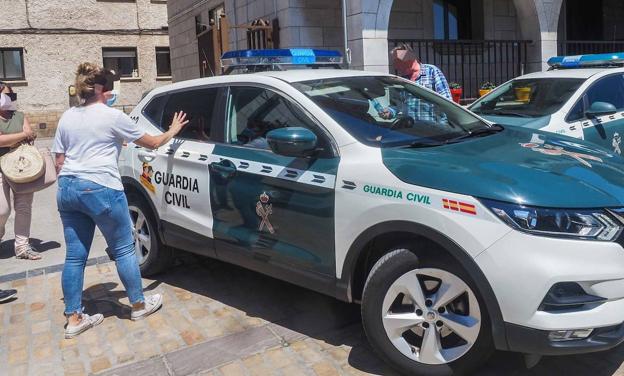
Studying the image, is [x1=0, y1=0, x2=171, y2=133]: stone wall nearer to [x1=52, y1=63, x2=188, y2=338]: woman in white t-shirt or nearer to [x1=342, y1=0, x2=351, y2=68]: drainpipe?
[x1=342, y1=0, x2=351, y2=68]: drainpipe

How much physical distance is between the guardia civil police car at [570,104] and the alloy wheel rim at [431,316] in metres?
3.46

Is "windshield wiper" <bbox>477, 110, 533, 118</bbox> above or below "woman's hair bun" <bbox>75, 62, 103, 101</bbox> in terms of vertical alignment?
below

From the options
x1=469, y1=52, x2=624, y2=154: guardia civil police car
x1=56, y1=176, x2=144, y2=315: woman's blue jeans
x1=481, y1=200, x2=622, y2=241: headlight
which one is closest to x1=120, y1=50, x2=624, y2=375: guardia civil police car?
x1=481, y1=200, x2=622, y2=241: headlight

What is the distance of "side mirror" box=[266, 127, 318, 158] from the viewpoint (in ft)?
11.4

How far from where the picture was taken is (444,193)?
9.77ft

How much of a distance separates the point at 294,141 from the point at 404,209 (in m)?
0.77

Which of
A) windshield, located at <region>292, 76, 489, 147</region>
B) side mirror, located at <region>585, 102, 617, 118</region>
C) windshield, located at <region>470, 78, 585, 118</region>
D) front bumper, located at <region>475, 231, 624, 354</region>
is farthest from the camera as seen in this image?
windshield, located at <region>470, 78, 585, 118</region>

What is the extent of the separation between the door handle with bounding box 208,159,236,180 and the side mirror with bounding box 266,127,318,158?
54cm

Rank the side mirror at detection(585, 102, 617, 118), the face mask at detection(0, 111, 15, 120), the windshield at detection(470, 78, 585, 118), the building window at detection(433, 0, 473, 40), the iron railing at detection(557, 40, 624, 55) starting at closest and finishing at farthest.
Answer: the face mask at detection(0, 111, 15, 120) → the side mirror at detection(585, 102, 617, 118) → the windshield at detection(470, 78, 585, 118) → the building window at detection(433, 0, 473, 40) → the iron railing at detection(557, 40, 624, 55)

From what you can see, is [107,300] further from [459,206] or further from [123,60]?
[123,60]

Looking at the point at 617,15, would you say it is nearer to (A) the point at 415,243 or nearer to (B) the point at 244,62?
(B) the point at 244,62

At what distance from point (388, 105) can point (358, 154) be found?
754 millimetres

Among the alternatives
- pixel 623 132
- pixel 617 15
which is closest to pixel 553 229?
pixel 623 132

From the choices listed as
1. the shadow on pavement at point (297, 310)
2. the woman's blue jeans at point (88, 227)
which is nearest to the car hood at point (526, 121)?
the shadow on pavement at point (297, 310)
